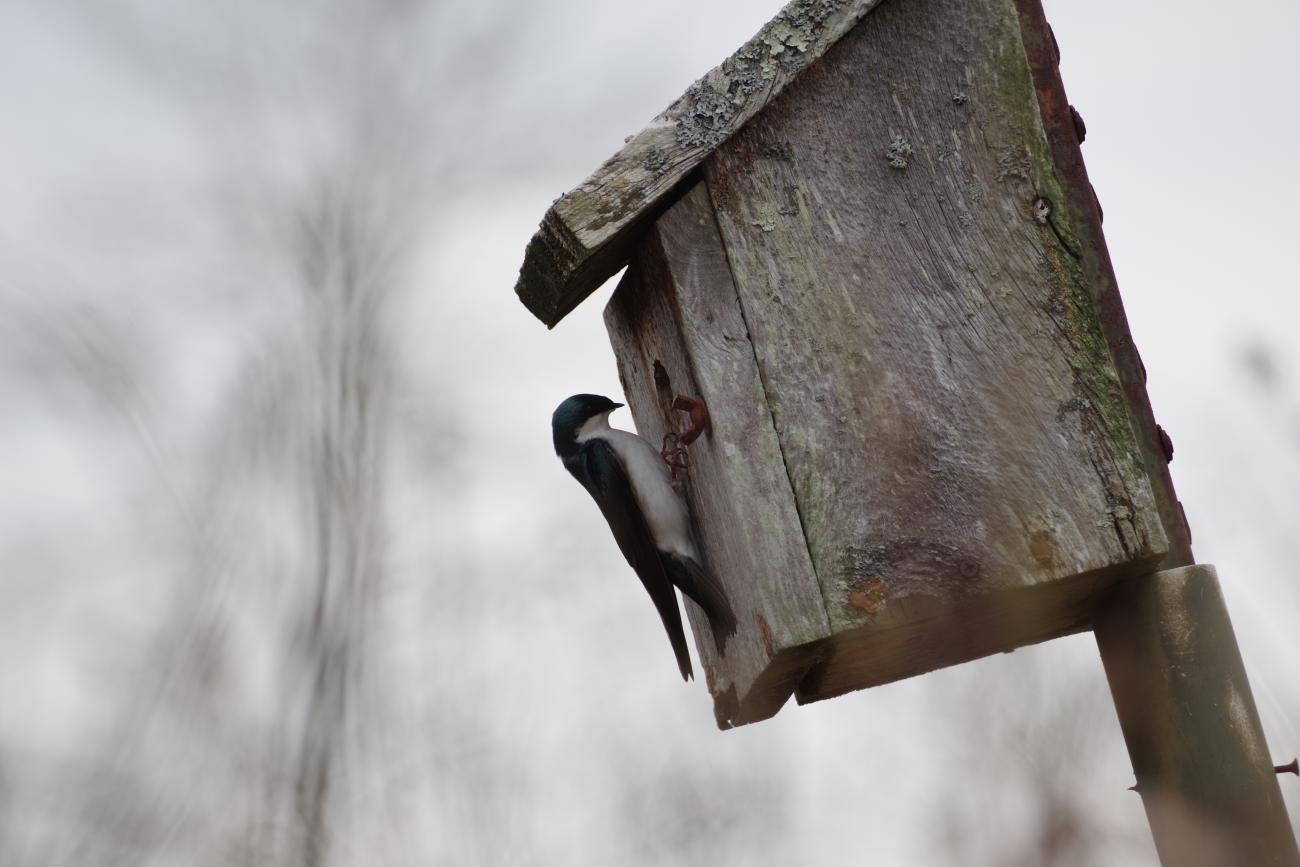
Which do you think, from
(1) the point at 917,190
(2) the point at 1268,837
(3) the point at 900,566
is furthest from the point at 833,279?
(2) the point at 1268,837

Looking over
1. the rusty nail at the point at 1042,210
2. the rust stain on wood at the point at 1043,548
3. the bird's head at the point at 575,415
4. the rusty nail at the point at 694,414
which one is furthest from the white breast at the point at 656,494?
the rusty nail at the point at 1042,210

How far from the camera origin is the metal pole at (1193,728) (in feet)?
5.26

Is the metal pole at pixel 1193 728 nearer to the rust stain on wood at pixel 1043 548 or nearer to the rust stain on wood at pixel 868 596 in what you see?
the rust stain on wood at pixel 1043 548

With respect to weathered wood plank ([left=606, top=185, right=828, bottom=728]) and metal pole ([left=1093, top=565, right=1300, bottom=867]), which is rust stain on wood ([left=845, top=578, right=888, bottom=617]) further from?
metal pole ([left=1093, top=565, right=1300, bottom=867])

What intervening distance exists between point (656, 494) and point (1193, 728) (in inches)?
43.4

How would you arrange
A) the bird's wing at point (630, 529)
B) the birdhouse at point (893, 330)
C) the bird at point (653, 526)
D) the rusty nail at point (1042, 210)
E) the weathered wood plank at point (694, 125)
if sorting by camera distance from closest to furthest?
the birdhouse at point (893, 330) < the rusty nail at point (1042, 210) < the weathered wood plank at point (694, 125) < the bird at point (653, 526) < the bird's wing at point (630, 529)

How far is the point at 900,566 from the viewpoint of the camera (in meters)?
1.71

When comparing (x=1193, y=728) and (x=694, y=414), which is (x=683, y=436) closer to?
(x=694, y=414)

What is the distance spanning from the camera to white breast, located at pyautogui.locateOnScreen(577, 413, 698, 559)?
7.90ft

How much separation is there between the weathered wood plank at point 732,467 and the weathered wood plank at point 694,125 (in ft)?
0.22

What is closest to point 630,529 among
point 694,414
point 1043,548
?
point 694,414

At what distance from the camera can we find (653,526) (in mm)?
2568

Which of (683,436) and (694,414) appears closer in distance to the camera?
(694,414)

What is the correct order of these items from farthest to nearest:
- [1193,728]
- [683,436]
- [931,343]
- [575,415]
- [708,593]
Answer: [575,415] → [708,593] → [683,436] → [931,343] → [1193,728]
